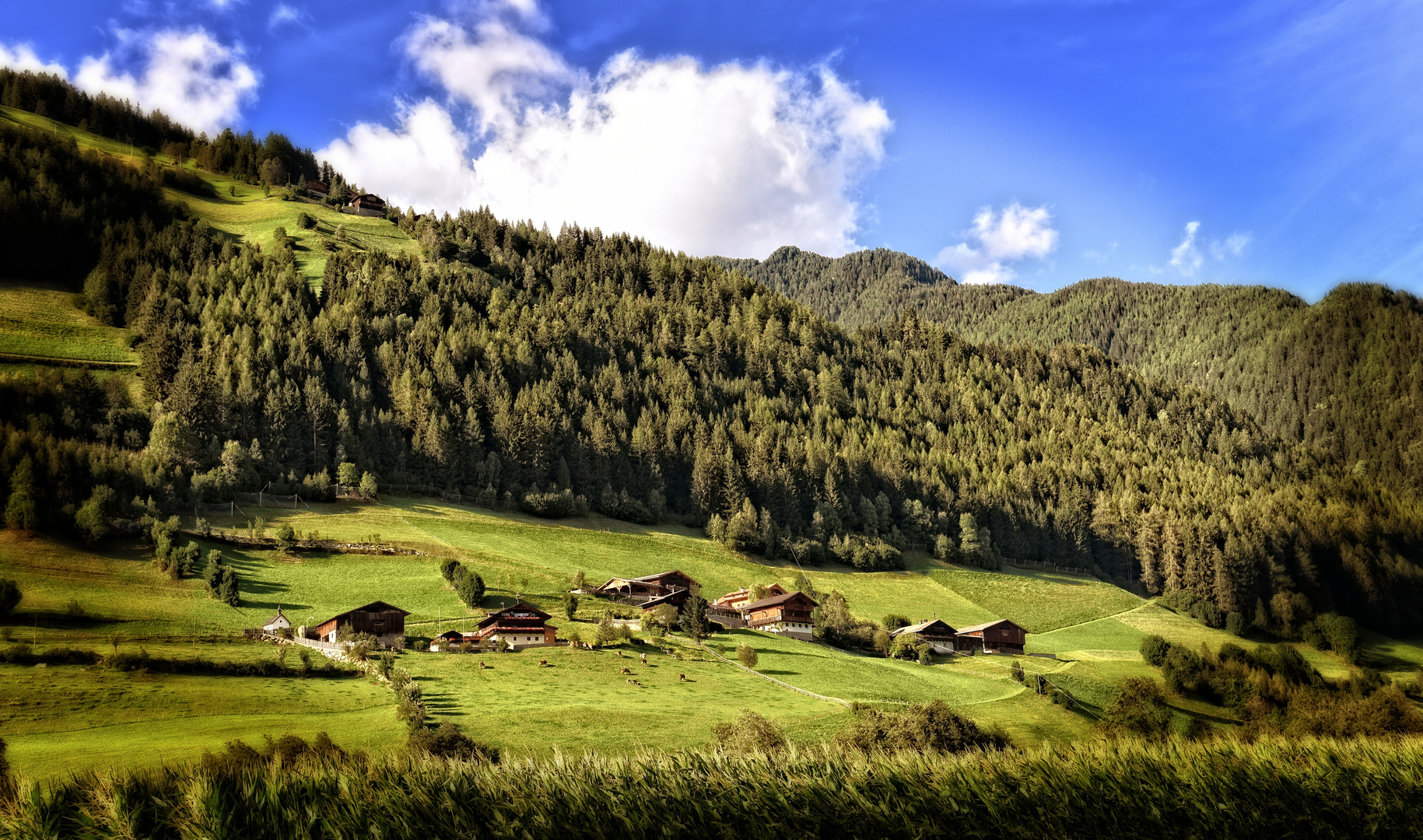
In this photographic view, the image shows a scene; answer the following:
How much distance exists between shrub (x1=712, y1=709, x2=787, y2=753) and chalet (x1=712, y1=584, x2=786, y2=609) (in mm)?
49326

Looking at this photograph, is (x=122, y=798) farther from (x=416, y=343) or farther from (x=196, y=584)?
(x=416, y=343)

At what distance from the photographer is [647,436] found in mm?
153250

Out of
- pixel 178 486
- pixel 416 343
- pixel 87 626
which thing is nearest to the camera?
pixel 87 626

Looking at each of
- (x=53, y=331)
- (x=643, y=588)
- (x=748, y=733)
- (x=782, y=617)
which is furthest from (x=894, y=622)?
(x=53, y=331)

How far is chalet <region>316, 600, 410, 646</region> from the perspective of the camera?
67875 mm

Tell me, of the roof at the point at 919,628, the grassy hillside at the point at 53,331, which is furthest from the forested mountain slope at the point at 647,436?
the roof at the point at 919,628

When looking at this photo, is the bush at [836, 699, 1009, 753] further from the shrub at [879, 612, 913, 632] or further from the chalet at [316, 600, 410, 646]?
the shrub at [879, 612, 913, 632]

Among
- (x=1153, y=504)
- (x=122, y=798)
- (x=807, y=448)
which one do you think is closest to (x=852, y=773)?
(x=122, y=798)

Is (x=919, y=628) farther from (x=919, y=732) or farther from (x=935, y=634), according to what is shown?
(x=919, y=732)

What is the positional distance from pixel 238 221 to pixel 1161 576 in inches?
7800

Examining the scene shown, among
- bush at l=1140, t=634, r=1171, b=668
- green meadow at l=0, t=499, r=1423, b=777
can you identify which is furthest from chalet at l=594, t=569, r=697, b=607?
bush at l=1140, t=634, r=1171, b=668

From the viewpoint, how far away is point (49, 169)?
179750 mm

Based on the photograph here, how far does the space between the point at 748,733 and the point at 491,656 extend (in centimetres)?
2749

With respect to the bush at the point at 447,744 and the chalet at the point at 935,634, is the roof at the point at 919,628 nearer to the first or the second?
the chalet at the point at 935,634
